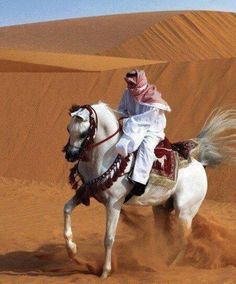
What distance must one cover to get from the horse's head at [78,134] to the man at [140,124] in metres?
0.41

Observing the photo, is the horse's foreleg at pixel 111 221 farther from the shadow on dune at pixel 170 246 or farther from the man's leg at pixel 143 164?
the shadow on dune at pixel 170 246

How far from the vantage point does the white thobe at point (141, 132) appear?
6.72 metres

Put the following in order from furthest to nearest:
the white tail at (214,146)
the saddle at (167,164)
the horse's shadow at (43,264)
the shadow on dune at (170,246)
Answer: the white tail at (214,146)
the shadow on dune at (170,246)
the horse's shadow at (43,264)
the saddle at (167,164)

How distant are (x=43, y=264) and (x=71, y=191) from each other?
22.6 ft

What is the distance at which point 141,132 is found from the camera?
6.85 m

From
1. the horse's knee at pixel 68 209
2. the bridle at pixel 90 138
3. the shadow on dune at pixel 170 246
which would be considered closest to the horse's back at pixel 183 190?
the shadow on dune at pixel 170 246

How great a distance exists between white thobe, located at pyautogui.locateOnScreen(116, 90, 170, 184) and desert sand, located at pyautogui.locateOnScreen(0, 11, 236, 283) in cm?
128

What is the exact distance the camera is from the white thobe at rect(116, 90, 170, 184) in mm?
6723

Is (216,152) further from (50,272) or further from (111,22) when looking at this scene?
(111,22)

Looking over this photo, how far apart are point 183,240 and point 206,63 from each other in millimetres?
11927

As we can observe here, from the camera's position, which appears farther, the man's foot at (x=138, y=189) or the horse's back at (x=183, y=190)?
the horse's back at (x=183, y=190)

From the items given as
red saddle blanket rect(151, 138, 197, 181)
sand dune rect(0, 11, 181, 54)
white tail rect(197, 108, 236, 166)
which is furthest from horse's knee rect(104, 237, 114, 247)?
sand dune rect(0, 11, 181, 54)

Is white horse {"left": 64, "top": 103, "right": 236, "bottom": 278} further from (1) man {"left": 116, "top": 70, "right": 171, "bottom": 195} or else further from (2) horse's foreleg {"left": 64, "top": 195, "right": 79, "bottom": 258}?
(1) man {"left": 116, "top": 70, "right": 171, "bottom": 195}

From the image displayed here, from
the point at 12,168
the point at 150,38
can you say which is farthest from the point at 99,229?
the point at 150,38
